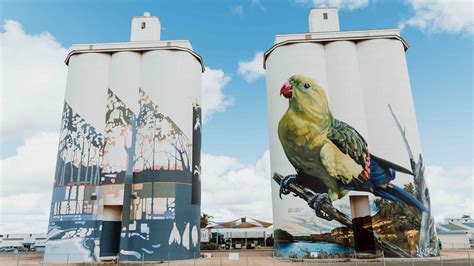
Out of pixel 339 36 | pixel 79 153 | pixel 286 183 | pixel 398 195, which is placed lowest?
pixel 398 195

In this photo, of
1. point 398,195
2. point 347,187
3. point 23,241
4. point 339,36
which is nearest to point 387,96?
point 339,36

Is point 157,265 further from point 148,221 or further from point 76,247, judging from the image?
point 76,247

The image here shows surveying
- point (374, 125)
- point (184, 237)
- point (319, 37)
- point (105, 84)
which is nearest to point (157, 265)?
point (184, 237)

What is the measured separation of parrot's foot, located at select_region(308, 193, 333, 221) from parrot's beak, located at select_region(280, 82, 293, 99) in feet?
30.8

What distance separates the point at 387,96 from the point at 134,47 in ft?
79.8

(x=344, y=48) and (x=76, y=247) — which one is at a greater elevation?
(x=344, y=48)

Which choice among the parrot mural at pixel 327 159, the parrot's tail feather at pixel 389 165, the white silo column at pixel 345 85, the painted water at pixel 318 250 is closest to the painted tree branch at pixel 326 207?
the parrot mural at pixel 327 159

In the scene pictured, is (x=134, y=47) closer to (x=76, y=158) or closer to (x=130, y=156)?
(x=130, y=156)

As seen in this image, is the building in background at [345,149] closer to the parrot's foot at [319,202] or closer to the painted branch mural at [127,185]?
the parrot's foot at [319,202]

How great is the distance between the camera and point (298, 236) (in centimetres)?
2952

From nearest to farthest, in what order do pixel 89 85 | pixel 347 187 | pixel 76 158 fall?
pixel 347 187, pixel 76 158, pixel 89 85

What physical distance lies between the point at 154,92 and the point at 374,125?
2014cm

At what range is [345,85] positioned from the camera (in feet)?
107

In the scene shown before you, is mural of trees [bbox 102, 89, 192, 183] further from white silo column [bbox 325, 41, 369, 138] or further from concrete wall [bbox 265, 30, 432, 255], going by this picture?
white silo column [bbox 325, 41, 369, 138]
